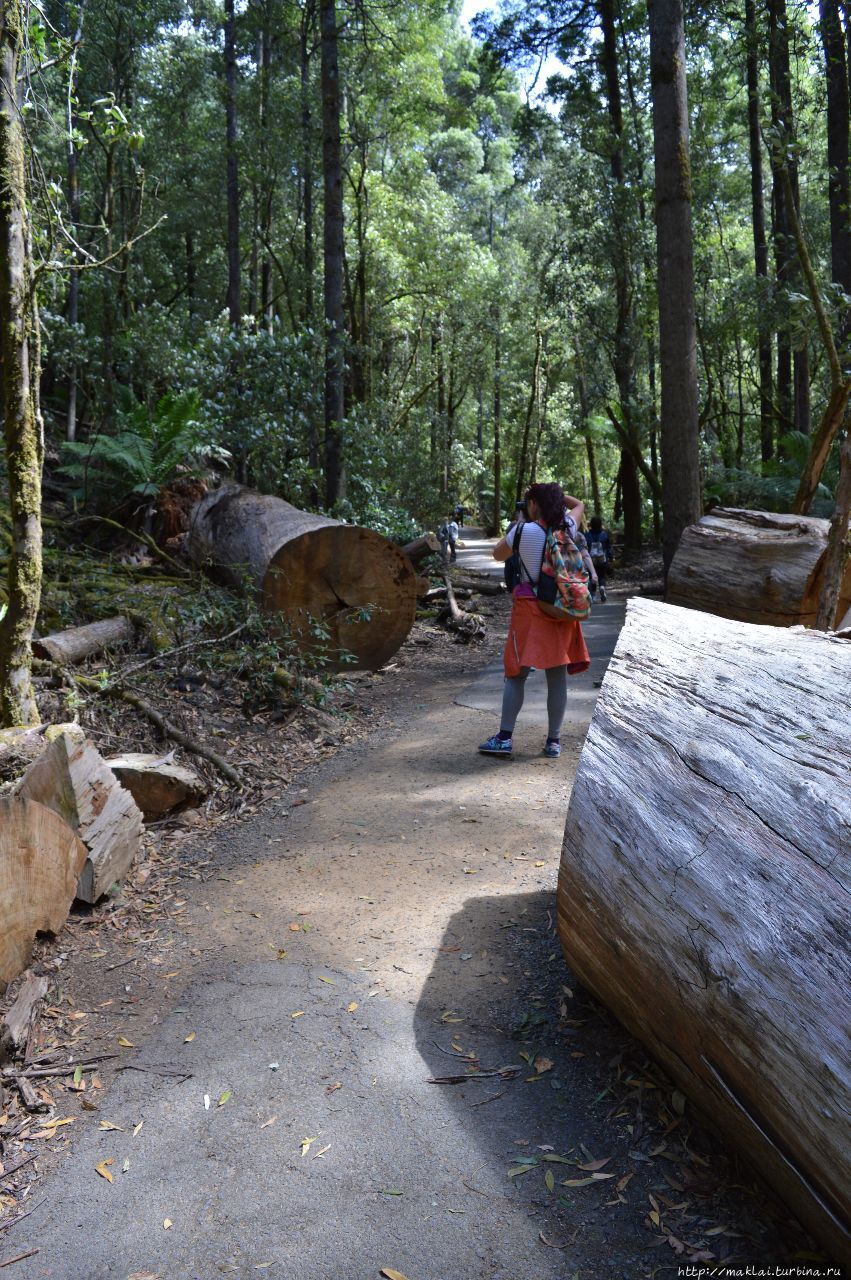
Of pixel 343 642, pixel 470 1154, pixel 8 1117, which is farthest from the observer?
pixel 343 642

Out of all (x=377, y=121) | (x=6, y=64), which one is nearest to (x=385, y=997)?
(x=6, y=64)

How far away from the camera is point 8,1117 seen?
2.93 meters

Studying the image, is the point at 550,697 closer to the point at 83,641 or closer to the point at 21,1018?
the point at 83,641

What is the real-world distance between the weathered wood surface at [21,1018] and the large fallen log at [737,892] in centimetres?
194

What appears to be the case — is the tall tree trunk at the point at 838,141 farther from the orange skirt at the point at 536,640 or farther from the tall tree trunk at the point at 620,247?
the orange skirt at the point at 536,640

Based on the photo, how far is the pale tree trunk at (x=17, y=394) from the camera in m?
4.40

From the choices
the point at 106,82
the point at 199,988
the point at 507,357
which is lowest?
the point at 199,988

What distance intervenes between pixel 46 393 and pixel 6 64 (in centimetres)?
1751

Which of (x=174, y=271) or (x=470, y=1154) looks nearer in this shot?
(x=470, y=1154)

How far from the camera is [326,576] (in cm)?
877

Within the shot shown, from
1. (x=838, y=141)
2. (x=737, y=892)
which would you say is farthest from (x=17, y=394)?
(x=838, y=141)

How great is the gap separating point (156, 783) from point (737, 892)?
3998 millimetres

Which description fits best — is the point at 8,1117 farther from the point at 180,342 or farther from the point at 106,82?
the point at 106,82

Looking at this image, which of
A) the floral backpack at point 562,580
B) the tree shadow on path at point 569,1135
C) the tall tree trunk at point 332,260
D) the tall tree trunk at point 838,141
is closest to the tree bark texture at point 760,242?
the tall tree trunk at point 838,141
